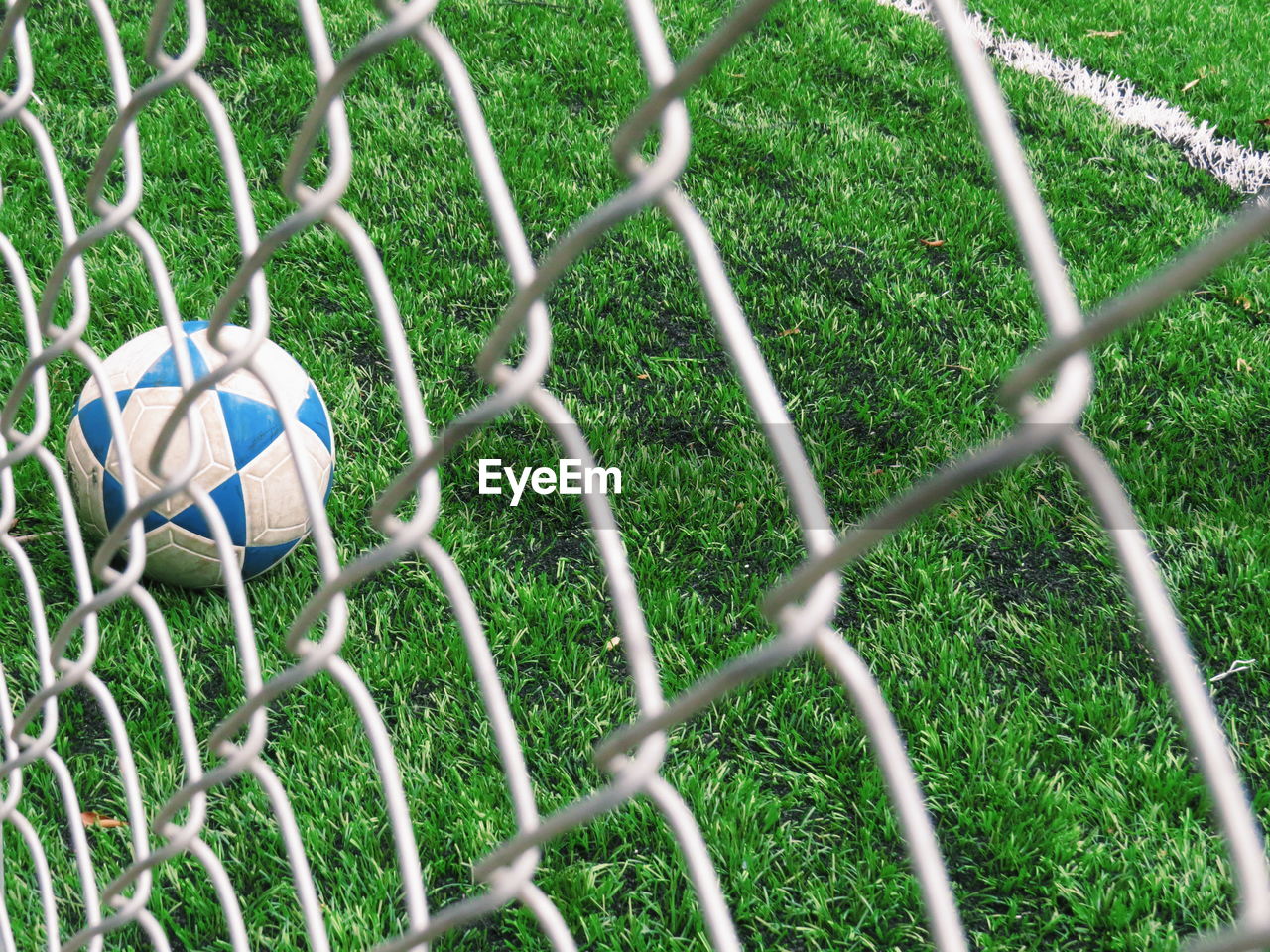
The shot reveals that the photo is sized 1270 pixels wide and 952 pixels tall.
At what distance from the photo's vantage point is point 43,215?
10.7 ft

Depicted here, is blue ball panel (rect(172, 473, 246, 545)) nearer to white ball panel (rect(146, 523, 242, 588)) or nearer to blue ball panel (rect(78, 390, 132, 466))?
white ball panel (rect(146, 523, 242, 588))

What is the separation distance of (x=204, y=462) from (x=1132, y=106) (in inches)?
170

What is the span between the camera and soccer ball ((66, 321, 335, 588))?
2.06 metres

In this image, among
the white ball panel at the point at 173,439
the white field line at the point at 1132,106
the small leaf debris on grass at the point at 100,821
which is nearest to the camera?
the small leaf debris on grass at the point at 100,821

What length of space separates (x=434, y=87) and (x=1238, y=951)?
169 inches

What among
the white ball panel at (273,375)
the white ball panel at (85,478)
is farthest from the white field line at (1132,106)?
the white ball panel at (85,478)

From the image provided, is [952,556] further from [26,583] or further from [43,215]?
[43,215]

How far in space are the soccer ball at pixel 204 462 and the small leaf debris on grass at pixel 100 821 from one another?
18.7 inches

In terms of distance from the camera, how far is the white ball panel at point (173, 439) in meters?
2.05

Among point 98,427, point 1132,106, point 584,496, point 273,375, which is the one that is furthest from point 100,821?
point 1132,106

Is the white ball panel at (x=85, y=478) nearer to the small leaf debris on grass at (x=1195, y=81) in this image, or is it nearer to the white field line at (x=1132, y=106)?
the white field line at (x=1132, y=106)

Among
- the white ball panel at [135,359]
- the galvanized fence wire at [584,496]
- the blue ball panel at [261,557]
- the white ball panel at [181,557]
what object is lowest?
the galvanized fence wire at [584,496]

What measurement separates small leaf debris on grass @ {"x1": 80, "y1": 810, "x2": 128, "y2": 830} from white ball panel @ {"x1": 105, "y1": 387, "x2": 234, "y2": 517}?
1.78ft

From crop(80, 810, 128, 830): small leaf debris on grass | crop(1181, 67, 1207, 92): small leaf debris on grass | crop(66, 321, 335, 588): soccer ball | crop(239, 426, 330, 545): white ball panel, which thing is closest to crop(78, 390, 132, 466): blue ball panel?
crop(66, 321, 335, 588): soccer ball
